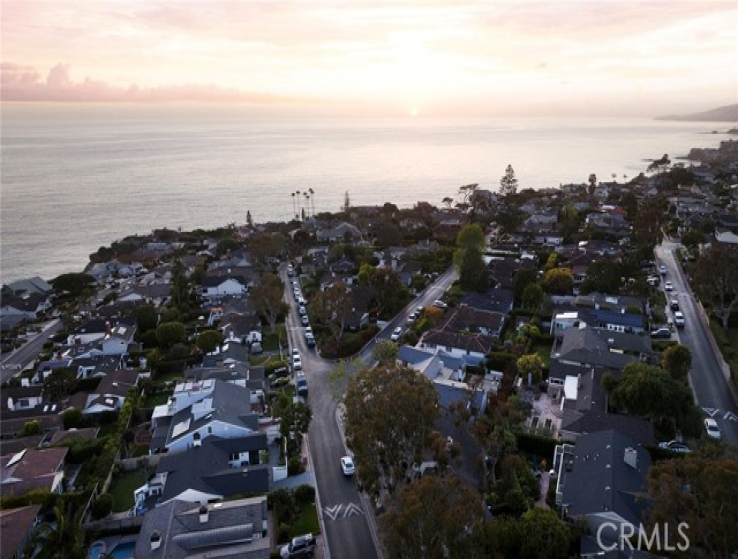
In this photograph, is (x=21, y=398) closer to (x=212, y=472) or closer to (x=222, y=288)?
(x=212, y=472)

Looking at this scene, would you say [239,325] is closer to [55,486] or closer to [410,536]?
[55,486]

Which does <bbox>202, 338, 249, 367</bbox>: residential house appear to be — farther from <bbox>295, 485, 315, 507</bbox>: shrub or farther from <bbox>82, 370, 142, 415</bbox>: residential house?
<bbox>295, 485, 315, 507</bbox>: shrub

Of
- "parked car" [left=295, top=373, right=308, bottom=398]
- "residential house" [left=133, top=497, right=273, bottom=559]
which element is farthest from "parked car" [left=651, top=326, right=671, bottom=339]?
"residential house" [left=133, top=497, right=273, bottom=559]

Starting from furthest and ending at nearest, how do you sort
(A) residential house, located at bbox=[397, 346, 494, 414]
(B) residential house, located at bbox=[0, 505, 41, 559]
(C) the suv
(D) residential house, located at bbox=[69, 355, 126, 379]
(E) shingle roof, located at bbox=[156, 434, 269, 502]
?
(D) residential house, located at bbox=[69, 355, 126, 379] < (A) residential house, located at bbox=[397, 346, 494, 414] < (E) shingle roof, located at bbox=[156, 434, 269, 502] < (C) the suv < (B) residential house, located at bbox=[0, 505, 41, 559]

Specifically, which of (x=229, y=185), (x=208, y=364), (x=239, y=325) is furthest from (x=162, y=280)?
(x=229, y=185)

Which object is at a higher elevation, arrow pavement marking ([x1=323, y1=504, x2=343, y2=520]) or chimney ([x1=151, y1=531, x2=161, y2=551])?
chimney ([x1=151, y1=531, x2=161, y2=551])

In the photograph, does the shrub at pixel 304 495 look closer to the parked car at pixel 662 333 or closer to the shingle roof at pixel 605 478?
the shingle roof at pixel 605 478

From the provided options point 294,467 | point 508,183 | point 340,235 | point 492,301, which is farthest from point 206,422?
point 508,183
